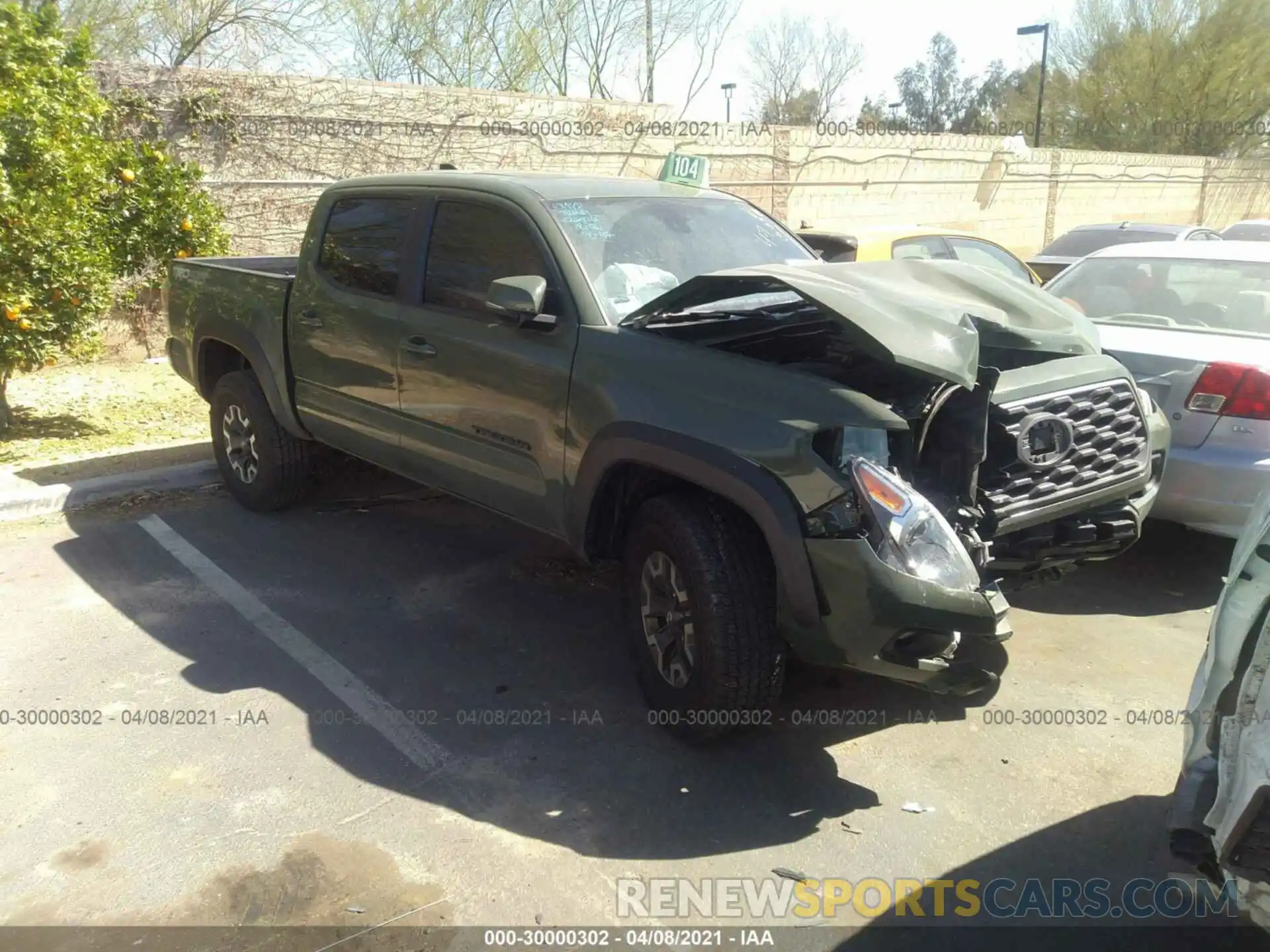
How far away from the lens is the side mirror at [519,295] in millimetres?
3801

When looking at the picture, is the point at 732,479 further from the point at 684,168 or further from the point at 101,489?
the point at 684,168

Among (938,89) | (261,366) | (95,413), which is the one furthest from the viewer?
(938,89)

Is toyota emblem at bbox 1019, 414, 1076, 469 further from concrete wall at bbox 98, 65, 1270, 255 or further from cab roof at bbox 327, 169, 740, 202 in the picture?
concrete wall at bbox 98, 65, 1270, 255

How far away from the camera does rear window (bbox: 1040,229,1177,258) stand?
38.0 feet

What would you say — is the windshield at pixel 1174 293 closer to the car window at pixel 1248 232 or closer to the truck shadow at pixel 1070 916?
the truck shadow at pixel 1070 916

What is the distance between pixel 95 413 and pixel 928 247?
21.6ft

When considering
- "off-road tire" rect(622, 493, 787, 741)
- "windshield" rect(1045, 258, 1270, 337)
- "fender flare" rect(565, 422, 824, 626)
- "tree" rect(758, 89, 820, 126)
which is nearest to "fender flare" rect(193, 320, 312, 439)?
"fender flare" rect(565, 422, 824, 626)

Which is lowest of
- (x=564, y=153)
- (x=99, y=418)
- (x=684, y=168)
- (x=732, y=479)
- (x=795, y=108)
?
(x=99, y=418)

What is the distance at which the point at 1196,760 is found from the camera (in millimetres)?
2318

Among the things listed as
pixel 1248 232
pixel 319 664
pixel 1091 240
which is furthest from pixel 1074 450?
pixel 1248 232

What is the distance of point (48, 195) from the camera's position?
6.52 metres

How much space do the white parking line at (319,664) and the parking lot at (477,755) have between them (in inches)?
0.5

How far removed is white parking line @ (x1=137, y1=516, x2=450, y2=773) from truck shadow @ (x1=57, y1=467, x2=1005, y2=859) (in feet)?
0.13

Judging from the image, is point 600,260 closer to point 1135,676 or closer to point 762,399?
point 762,399
